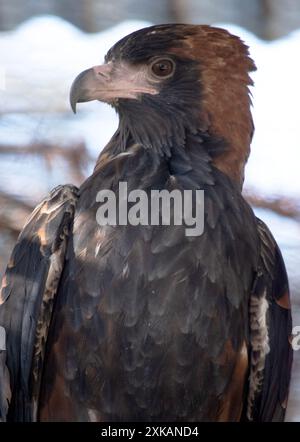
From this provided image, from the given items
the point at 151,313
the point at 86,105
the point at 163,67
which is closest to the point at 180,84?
the point at 163,67

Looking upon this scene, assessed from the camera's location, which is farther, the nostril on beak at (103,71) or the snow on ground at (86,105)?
the snow on ground at (86,105)

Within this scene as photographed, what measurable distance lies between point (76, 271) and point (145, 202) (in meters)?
0.34

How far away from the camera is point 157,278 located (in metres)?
4.03

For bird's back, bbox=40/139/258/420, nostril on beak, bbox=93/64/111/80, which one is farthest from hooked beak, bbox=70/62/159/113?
bird's back, bbox=40/139/258/420

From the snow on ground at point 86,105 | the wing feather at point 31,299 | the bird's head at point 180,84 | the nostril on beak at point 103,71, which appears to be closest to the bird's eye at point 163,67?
the bird's head at point 180,84

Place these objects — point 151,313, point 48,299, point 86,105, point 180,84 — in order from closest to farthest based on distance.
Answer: point 151,313, point 48,299, point 180,84, point 86,105

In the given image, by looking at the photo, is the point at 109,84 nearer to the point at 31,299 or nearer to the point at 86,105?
the point at 31,299

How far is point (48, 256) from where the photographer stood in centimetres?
409

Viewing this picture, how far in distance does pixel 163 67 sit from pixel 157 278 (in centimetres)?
78

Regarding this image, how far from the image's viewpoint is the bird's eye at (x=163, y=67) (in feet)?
13.8

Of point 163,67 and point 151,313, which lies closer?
point 151,313

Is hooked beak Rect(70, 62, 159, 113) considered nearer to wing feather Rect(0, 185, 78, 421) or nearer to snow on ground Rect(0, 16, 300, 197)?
wing feather Rect(0, 185, 78, 421)

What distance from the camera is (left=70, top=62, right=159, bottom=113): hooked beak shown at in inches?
163

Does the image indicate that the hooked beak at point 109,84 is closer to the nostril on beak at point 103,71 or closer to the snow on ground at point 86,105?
the nostril on beak at point 103,71
